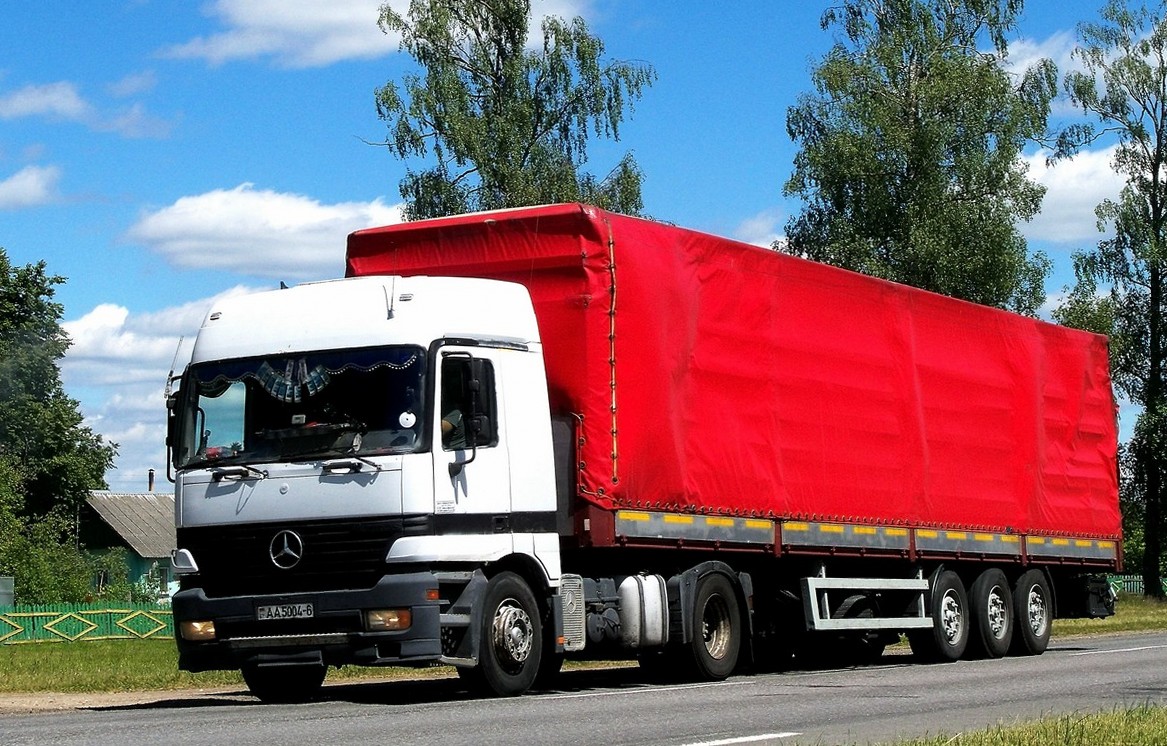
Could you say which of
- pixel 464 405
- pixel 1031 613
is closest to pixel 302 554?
pixel 464 405

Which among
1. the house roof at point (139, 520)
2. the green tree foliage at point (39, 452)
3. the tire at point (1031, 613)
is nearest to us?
the tire at point (1031, 613)

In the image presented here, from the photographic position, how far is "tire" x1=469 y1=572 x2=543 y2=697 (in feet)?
45.3

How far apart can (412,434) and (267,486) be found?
49.1 inches

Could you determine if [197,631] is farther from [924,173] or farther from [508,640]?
[924,173]

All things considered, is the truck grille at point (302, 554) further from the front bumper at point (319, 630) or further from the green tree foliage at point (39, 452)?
the green tree foliage at point (39, 452)

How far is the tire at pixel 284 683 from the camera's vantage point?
1504 centimetres

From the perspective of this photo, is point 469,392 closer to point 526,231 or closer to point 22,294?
point 526,231

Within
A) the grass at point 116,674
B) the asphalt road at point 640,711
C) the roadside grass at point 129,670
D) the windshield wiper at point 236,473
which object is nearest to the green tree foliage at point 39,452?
the roadside grass at point 129,670

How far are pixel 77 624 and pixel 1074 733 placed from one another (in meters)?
42.9

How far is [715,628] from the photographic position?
1697cm

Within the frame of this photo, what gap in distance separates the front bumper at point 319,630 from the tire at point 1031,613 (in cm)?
1152

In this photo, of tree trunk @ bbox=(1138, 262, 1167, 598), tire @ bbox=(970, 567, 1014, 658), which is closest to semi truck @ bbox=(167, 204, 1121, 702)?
tire @ bbox=(970, 567, 1014, 658)

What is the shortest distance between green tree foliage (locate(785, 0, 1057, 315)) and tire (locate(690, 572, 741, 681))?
92.7 feet

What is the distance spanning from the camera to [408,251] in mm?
16297
